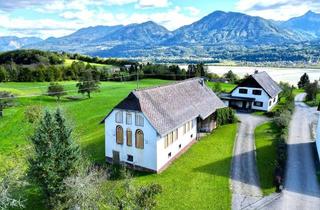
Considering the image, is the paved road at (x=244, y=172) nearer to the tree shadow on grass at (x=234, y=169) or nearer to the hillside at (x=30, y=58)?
the tree shadow on grass at (x=234, y=169)

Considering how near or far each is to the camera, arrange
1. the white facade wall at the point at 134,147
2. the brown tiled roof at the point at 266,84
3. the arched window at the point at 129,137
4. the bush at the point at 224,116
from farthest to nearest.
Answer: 1. the brown tiled roof at the point at 266,84
2. the bush at the point at 224,116
3. the arched window at the point at 129,137
4. the white facade wall at the point at 134,147

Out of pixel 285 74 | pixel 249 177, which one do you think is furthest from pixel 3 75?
pixel 285 74

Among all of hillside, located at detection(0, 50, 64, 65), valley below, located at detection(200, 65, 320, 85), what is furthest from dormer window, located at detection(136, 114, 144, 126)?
hillside, located at detection(0, 50, 64, 65)

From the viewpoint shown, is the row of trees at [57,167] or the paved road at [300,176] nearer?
the row of trees at [57,167]

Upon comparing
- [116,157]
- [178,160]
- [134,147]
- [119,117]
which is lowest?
[178,160]

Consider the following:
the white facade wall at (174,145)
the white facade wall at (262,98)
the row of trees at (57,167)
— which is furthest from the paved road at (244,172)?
the white facade wall at (262,98)

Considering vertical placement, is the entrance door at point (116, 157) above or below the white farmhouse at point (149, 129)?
below

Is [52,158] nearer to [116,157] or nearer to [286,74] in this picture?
[116,157]

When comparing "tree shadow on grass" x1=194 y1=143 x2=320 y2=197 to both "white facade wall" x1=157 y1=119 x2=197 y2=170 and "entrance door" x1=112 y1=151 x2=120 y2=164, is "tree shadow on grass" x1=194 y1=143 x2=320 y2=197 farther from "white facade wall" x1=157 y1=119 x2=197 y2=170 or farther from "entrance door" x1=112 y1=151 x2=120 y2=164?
"entrance door" x1=112 y1=151 x2=120 y2=164
